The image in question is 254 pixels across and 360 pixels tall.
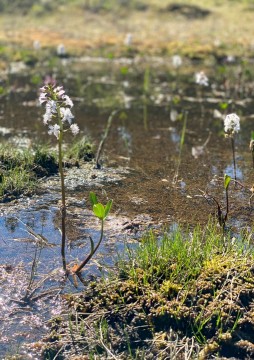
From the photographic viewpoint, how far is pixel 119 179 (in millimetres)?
7281

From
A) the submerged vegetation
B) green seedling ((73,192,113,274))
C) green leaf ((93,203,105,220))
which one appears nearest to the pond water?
the submerged vegetation

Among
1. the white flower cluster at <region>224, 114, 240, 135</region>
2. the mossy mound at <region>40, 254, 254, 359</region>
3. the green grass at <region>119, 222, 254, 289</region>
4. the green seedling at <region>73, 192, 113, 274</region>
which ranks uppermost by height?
the white flower cluster at <region>224, 114, 240, 135</region>

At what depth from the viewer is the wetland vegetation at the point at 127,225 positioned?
405cm

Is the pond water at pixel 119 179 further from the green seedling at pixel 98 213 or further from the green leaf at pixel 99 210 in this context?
the green leaf at pixel 99 210

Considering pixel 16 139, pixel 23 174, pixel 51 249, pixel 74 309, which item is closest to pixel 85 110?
pixel 16 139

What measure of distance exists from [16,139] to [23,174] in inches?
108

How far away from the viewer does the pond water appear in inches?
183

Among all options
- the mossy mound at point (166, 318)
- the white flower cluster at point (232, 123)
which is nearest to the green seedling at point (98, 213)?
the mossy mound at point (166, 318)

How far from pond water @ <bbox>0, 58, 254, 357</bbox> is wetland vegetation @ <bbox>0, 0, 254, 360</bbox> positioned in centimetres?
2

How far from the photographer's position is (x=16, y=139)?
9289mm

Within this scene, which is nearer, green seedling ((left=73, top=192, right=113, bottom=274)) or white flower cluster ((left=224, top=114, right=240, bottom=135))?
green seedling ((left=73, top=192, right=113, bottom=274))

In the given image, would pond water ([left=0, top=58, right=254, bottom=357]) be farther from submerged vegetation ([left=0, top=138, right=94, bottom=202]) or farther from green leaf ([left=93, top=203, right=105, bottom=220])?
green leaf ([left=93, top=203, right=105, bottom=220])

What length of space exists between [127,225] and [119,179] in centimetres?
161

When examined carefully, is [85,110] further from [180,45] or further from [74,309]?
[180,45]
